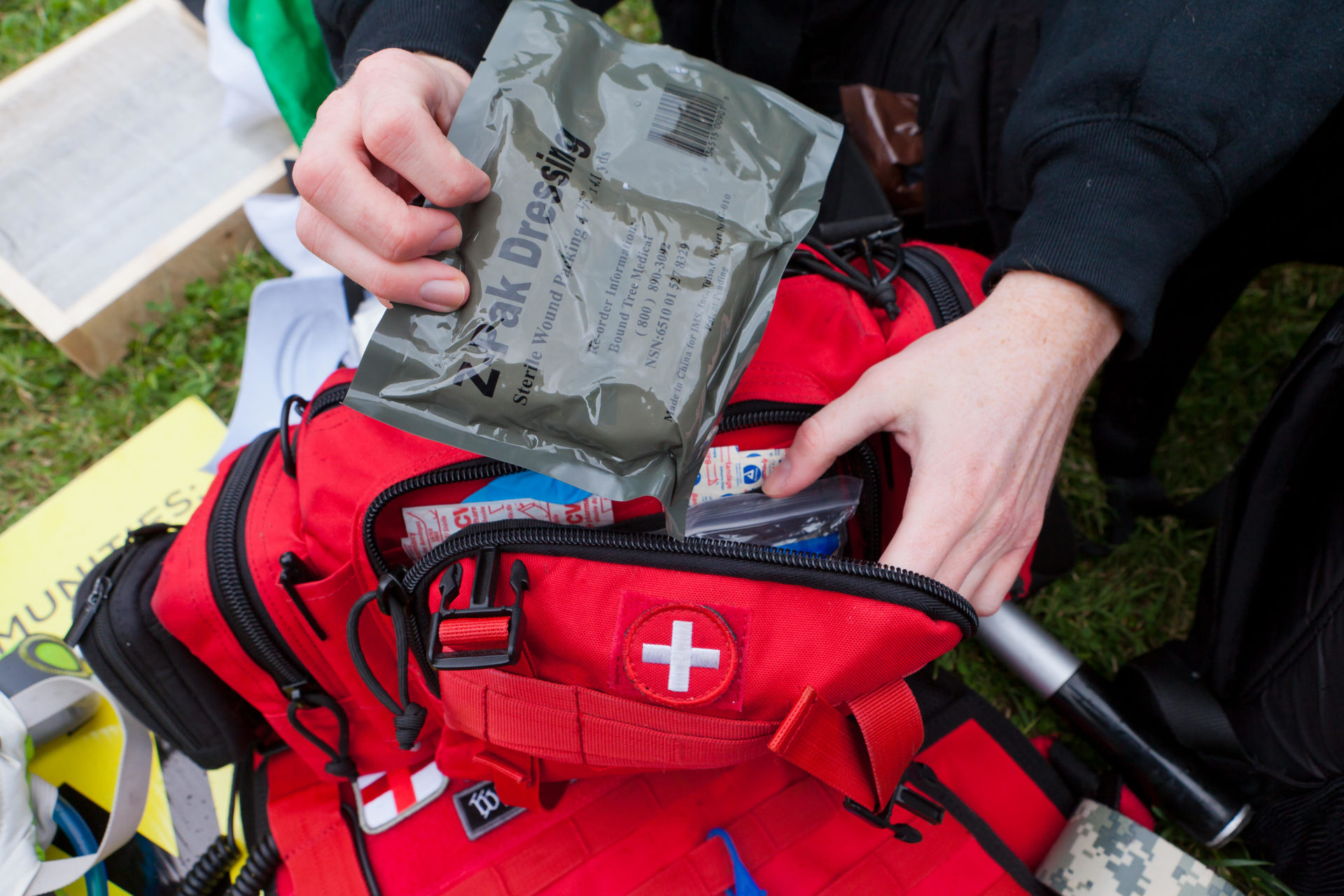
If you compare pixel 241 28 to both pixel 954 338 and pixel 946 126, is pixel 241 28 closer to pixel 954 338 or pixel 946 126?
pixel 946 126

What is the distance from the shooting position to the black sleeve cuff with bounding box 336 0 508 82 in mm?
826

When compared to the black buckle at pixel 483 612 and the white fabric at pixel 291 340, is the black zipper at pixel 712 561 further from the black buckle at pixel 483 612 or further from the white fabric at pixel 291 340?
the white fabric at pixel 291 340

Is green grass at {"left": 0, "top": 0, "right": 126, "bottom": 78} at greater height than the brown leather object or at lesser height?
lesser

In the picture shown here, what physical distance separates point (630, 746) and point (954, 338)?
500 millimetres

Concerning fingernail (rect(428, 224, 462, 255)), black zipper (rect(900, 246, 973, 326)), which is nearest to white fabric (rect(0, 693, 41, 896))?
fingernail (rect(428, 224, 462, 255))

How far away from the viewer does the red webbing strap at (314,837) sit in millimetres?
837

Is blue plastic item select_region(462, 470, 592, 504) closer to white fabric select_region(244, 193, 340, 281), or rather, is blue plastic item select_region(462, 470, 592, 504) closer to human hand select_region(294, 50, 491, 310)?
human hand select_region(294, 50, 491, 310)

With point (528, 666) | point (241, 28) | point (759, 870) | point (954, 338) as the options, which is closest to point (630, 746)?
point (528, 666)

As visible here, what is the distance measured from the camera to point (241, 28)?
1.37 m

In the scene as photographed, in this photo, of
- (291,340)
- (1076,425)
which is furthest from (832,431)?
(291,340)

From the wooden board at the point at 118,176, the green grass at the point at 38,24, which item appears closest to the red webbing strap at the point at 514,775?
the wooden board at the point at 118,176

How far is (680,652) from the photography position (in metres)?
0.68

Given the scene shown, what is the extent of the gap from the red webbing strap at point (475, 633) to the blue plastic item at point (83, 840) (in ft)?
2.19

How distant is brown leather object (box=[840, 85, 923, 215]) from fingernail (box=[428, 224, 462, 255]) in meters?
0.77
